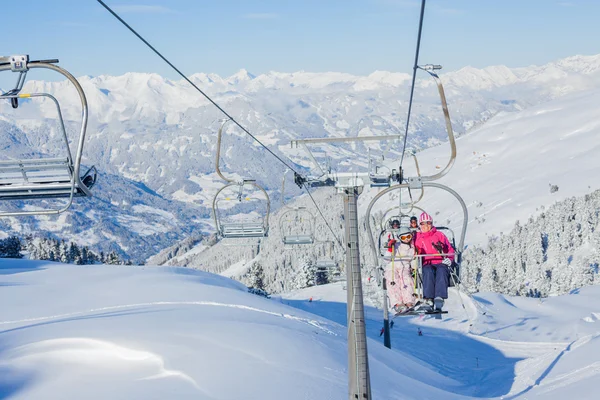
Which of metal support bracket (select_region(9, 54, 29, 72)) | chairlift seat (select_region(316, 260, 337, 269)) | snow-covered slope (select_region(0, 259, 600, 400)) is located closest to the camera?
metal support bracket (select_region(9, 54, 29, 72))

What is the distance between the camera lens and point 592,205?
132 metres

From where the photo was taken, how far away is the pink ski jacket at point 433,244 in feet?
48.8

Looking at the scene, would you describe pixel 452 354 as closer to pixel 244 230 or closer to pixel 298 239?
pixel 298 239

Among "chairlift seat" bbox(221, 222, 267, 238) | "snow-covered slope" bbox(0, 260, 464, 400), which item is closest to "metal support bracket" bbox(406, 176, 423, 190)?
"snow-covered slope" bbox(0, 260, 464, 400)

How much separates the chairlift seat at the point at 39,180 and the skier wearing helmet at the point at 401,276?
8.19 meters

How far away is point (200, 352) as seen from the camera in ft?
65.1

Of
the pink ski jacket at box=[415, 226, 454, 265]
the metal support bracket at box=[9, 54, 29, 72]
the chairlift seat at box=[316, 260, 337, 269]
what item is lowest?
the chairlift seat at box=[316, 260, 337, 269]

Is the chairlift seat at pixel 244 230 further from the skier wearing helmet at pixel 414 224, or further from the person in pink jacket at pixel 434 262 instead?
the person in pink jacket at pixel 434 262

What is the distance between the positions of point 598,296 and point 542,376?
171 feet

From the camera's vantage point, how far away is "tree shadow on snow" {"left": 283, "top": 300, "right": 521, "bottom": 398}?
33.4 meters

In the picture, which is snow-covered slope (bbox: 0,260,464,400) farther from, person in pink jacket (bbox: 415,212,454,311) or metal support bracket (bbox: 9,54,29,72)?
metal support bracket (bbox: 9,54,29,72)

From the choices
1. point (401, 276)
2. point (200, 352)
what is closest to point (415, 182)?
point (401, 276)

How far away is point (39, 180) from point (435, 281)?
9.20 m

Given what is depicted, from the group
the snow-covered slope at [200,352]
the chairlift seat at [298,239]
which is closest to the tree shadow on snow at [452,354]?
the snow-covered slope at [200,352]
